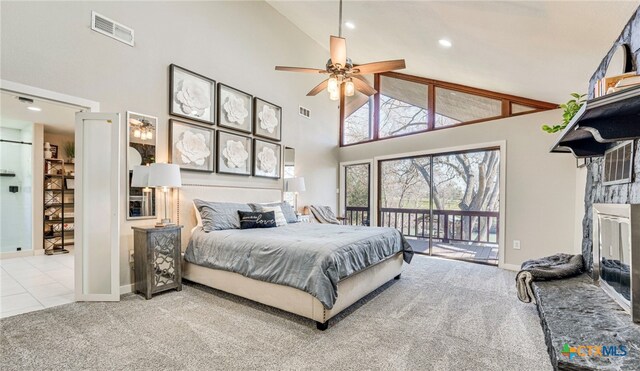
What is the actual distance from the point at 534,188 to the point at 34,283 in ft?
22.9

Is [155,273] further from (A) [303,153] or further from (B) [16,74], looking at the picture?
(A) [303,153]

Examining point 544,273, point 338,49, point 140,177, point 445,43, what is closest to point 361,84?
point 338,49

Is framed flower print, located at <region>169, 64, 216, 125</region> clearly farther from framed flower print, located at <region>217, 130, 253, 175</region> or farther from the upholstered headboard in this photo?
the upholstered headboard

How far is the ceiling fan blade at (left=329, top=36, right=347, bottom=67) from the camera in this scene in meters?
2.85

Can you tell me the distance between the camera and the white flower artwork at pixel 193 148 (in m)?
3.78

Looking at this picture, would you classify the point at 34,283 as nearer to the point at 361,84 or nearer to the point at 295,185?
the point at 295,185

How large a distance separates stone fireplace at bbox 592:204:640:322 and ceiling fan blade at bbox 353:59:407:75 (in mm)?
2089

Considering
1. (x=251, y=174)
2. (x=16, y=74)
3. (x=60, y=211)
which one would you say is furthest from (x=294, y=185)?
(x=60, y=211)

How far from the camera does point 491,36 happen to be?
2873mm

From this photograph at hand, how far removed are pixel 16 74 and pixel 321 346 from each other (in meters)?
3.61

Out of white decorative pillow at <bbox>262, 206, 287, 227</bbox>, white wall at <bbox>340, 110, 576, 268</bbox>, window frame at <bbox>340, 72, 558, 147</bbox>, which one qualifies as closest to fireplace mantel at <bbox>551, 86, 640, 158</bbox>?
white wall at <bbox>340, 110, 576, 268</bbox>

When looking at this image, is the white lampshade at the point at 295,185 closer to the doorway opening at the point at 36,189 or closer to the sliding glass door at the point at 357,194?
the sliding glass door at the point at 357,194

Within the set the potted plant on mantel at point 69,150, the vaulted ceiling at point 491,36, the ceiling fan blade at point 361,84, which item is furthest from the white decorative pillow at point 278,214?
the potted plant on mantel at point 69,150

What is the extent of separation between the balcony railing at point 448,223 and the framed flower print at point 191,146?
12.6 ft
